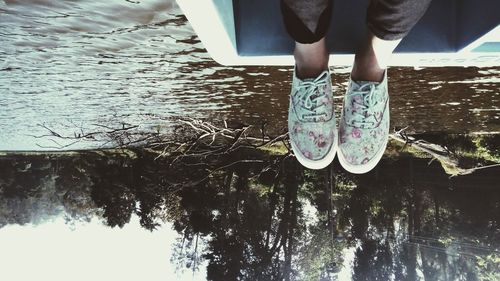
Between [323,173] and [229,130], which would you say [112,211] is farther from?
[323,173]

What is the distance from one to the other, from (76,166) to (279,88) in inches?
105

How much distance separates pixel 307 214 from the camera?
310 centimetres

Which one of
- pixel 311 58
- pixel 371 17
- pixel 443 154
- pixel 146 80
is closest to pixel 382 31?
pixel 371 17

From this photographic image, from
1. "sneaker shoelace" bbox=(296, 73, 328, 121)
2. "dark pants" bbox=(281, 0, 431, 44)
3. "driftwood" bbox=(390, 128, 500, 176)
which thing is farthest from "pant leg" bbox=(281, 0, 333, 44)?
"driftwood" bbox=(390, 128, 500, 176)

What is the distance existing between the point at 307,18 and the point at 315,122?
232 millimetres

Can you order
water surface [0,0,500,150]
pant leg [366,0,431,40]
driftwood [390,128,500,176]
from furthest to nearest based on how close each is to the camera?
1. driftwood [390,128,500,176]
2. water surface [0,0,500,150]
3. pant leg [366,0,431,40]

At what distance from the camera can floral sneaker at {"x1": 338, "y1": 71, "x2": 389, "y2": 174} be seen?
787mm

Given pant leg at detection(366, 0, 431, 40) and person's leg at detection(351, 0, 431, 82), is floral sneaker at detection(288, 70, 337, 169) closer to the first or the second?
person's leg at detection(351, 0, 431, 82)

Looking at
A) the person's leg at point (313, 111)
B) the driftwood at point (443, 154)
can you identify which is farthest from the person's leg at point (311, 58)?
the driftwood at point (443, 154)

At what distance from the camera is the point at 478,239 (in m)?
2.79

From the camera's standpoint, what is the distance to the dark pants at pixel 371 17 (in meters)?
0.55

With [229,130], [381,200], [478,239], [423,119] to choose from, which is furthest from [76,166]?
[478,239]

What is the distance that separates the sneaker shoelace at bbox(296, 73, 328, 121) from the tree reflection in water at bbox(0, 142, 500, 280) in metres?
2.30

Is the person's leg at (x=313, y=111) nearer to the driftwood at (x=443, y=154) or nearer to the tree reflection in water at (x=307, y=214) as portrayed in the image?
the driftwood at (x=443, y=154)
